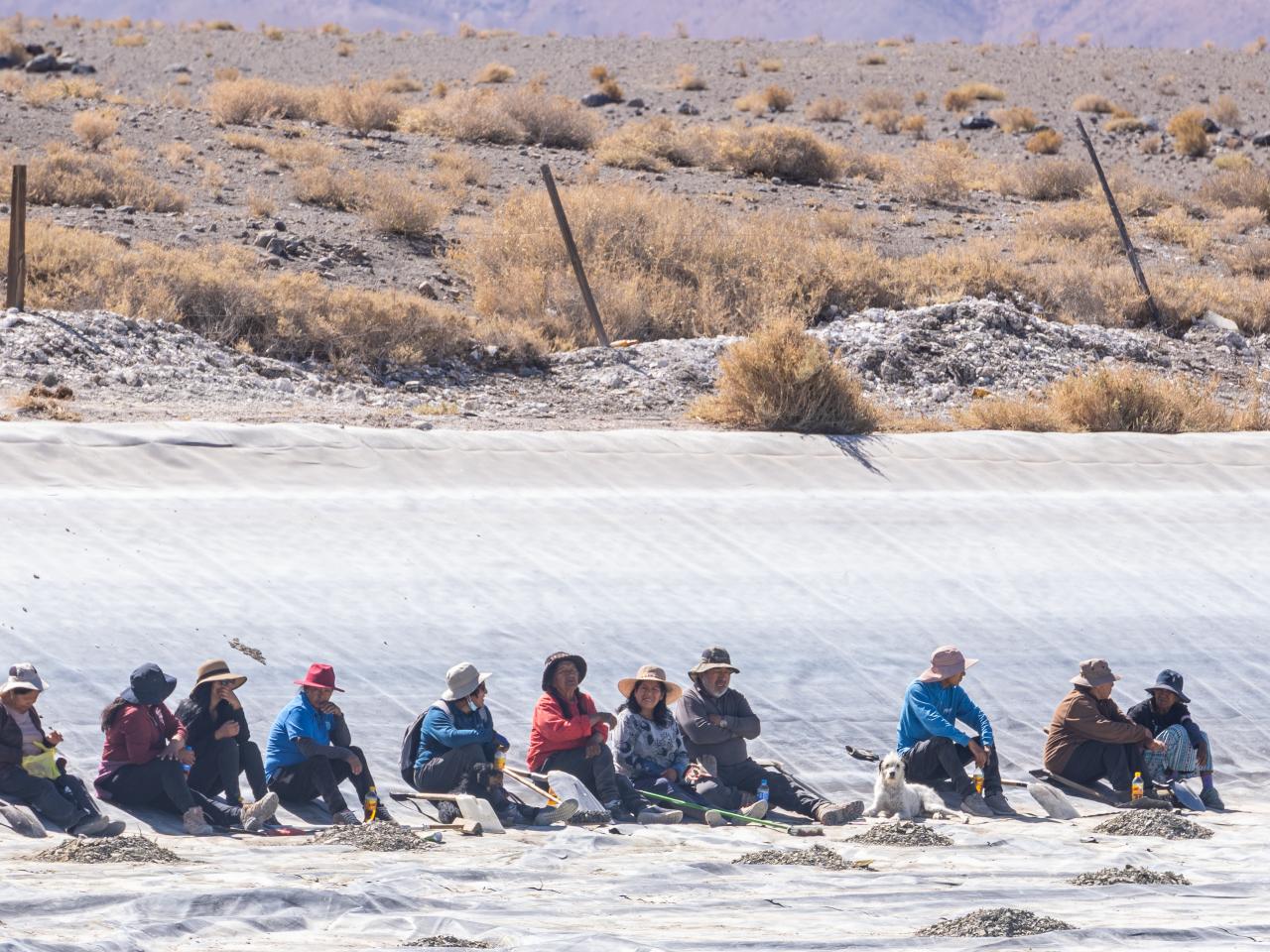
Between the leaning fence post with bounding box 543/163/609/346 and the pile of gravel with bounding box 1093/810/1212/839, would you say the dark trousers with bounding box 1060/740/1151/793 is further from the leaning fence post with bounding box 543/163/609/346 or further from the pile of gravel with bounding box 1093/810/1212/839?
the leaning fence post with bounding box 543/163/609/346

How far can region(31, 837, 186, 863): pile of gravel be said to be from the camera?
7910 mm

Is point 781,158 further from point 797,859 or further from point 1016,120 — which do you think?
point 797,859

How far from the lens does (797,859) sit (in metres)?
8.76

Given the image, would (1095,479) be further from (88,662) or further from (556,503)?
(88,662)

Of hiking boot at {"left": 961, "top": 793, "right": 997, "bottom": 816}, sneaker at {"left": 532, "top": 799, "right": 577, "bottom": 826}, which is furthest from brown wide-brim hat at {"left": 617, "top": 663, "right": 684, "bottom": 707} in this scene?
hiking boot at {"left": 961, "top": 793, "right": 997, "bottom": 816}

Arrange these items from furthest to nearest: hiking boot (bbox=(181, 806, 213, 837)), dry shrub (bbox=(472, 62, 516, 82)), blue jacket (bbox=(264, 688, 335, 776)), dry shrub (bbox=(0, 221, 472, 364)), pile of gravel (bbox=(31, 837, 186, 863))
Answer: dry shrub (bbox=(472, 62, 516, 82)) → dry shrub (bbox=(0, 221, 472, 364)) → blue jacket (bbox=(264, 688, 335, 776)) → hiking boot (bbox=(181, 806, 213, 837)) → pile of gravel (bbox=(31, 837, 186, 863))

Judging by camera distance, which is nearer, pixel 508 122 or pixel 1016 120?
pixel 508 122

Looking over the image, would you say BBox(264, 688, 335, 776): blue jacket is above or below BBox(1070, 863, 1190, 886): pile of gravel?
above

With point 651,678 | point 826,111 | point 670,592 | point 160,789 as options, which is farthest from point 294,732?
point 826,111

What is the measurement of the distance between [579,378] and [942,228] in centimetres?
1118

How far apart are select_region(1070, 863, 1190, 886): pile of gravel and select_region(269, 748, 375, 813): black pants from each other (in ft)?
12.0

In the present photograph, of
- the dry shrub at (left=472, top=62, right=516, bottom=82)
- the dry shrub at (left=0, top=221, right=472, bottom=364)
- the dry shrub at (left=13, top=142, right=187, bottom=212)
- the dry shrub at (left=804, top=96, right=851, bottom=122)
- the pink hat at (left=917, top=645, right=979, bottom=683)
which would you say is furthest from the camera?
the dry shrub at (left=472, top=62, right=516, bottom=82)

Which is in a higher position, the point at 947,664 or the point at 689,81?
the point at 689,81

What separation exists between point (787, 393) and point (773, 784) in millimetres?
6683
